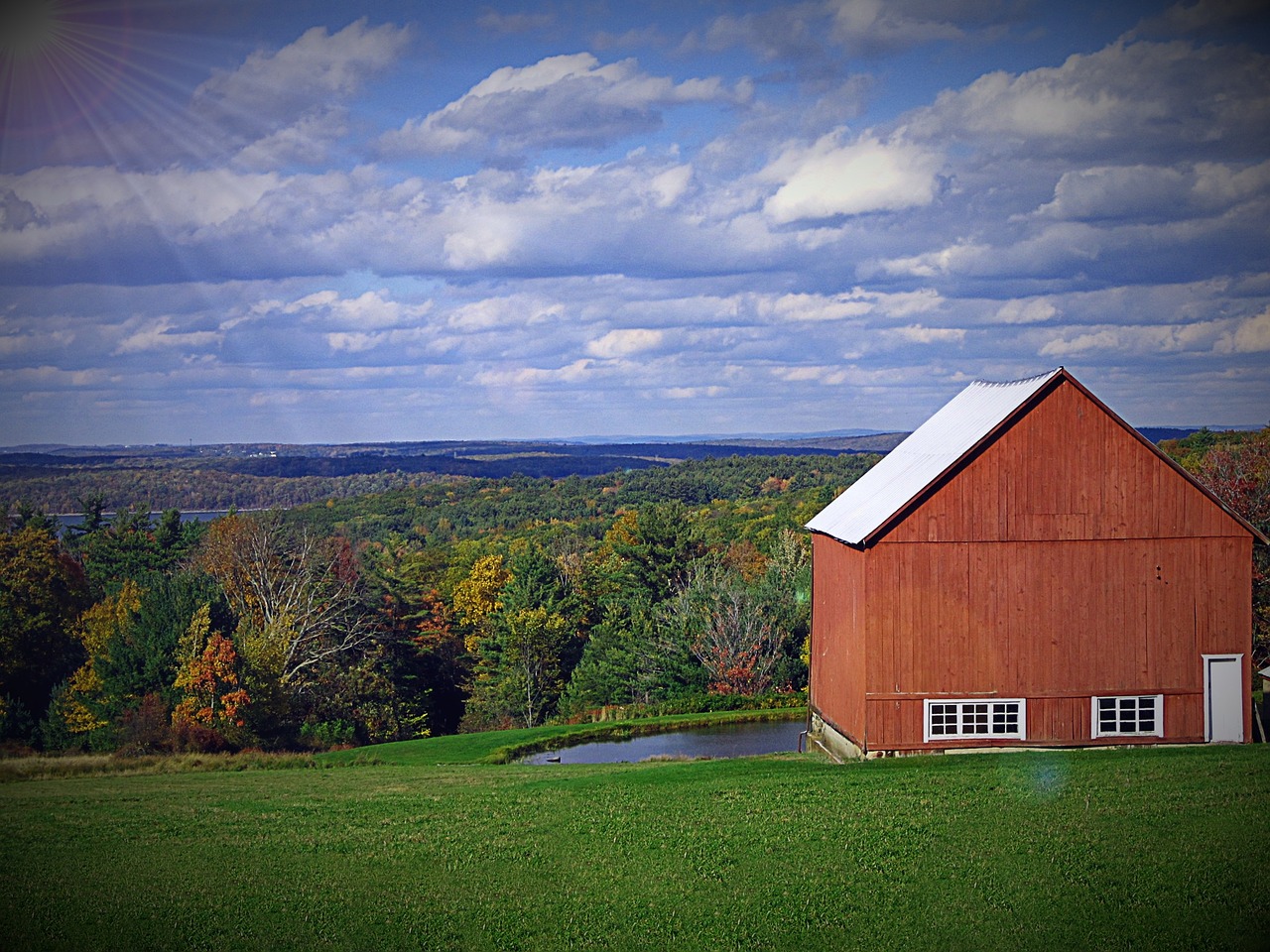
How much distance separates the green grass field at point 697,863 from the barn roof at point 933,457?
6.14 metres

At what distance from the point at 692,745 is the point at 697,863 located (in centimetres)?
2386

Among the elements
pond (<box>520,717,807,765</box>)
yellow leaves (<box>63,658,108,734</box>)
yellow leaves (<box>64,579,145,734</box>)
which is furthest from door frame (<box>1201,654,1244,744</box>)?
yellow leaves (<box>63,658,108,734</box>)

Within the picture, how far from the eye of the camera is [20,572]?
2640 inches

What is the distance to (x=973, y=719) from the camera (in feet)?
94.2

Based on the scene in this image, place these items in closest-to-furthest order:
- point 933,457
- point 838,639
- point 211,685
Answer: point 933,457 < point 838,639 < point 211,685

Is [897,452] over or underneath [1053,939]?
over

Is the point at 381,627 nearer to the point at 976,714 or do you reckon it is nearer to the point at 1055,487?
the point at 976,714

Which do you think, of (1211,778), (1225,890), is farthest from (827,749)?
(1225,890)

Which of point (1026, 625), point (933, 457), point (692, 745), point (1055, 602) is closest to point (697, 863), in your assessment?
point (1026, 625)

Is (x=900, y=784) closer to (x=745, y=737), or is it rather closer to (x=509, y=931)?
(x=509, y=931)

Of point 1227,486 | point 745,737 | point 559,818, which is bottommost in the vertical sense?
point 745,737

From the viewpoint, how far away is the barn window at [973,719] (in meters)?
28.6

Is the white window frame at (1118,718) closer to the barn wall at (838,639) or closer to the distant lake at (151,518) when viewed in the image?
the barn wall at (838,639)

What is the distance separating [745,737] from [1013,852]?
2499 cm
